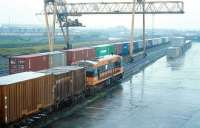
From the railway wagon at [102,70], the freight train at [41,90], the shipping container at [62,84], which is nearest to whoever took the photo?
the freight train at [41,90]

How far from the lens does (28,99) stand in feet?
85.1

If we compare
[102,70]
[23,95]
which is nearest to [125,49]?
[102,70]

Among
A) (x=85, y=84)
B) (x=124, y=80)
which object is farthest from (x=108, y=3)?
(x=85, y=84)

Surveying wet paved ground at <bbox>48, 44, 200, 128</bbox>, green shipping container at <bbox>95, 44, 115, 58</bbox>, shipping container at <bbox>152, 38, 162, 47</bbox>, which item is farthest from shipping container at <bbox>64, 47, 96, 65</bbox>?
shipping container at <bbox>152, 38, 162, 47</bbox>

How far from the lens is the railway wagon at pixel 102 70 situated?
38.8m

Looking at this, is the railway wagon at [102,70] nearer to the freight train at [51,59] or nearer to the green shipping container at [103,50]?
the freight train at [51,59]

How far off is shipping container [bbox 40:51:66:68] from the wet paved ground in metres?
8.63

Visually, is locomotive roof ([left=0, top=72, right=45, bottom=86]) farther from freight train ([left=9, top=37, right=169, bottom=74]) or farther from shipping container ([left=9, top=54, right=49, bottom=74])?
shipping container ([left=9, top=54, right=49, bottom=74])

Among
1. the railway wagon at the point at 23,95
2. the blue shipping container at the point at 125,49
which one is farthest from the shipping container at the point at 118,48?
the railway wagon at the point at 23,95

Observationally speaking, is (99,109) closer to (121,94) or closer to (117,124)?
(117,124)

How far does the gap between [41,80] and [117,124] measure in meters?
6.51

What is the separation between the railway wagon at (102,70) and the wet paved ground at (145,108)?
5.78ft

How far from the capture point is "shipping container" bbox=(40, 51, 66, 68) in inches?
1893

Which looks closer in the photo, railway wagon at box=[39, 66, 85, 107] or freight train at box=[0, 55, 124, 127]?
freight train at box=[0, 55, 124, 127]
